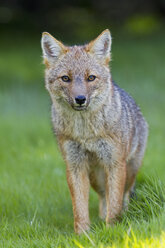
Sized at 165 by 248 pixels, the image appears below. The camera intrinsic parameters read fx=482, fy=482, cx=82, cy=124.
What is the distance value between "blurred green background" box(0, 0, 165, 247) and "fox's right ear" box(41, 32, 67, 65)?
207 centimetres

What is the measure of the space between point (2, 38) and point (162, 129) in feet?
44.4

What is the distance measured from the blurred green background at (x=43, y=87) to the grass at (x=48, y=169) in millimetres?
18

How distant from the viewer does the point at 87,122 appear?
6.07 meters

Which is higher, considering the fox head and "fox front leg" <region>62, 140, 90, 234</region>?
the fox head

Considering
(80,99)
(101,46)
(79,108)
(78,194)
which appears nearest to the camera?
(80,99)

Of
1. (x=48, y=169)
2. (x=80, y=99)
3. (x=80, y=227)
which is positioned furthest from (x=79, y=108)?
(x=48, y=169)

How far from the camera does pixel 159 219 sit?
505 cm

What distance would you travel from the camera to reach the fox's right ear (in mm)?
6293

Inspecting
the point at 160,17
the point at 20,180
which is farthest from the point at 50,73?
the point at 160,17

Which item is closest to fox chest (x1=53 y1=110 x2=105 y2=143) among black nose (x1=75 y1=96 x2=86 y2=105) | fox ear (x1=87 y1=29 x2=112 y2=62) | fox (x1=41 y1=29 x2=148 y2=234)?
fox (x1=41 y1=29 x2=148 y2=234)

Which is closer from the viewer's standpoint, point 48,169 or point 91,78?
point 91,78

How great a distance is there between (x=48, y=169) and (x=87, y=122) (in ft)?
10.2

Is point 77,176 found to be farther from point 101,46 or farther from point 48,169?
point 48,169

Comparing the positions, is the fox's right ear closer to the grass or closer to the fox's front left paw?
the grass
